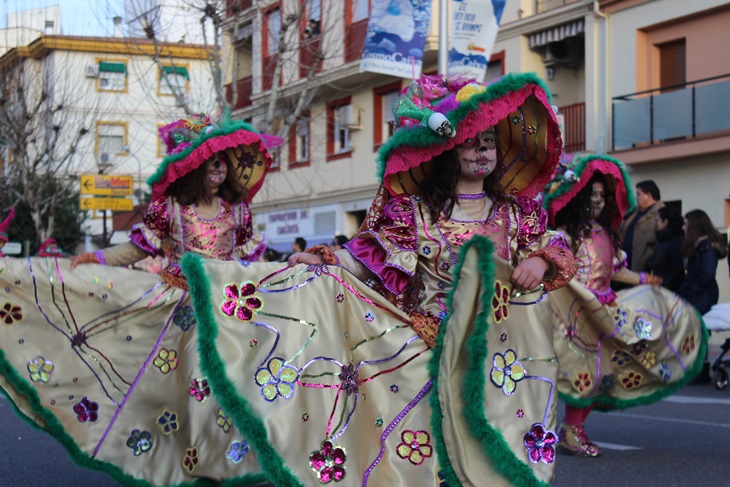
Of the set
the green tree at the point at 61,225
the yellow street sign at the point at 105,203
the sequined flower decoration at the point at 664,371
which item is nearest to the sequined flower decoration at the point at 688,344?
the sequined flower decoration at the point at 664,371

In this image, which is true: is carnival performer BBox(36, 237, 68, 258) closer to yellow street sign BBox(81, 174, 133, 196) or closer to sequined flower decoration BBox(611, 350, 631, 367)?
sequined flower decoration BBox(611, 350, 631, 367)

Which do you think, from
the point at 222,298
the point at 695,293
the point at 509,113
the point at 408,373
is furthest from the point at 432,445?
the point at 695,293

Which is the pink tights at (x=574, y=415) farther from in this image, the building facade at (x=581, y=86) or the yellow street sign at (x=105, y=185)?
the yellow street sign at (x=105, y=185)

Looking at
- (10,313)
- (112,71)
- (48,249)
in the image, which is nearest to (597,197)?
(10,313)

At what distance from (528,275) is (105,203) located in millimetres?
20740

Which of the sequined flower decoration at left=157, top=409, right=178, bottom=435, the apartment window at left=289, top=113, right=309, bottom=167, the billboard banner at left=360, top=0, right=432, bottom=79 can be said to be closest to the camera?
the sequined flower decoration at left=157, top=409, right=178, bottom=435

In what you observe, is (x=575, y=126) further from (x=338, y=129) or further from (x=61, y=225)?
(x=61, y=225)

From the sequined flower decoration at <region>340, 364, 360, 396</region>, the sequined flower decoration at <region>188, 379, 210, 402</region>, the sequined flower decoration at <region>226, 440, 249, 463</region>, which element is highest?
the sequined flower decoration at <region>340, 364, 360, 396</region>

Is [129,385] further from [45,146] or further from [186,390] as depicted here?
[45,146]

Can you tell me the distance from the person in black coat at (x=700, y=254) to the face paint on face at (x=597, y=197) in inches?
145

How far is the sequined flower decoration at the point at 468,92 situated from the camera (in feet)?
14.2

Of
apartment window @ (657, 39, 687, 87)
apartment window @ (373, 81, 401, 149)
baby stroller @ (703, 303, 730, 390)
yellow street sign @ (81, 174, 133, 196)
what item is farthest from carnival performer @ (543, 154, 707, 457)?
apartment window @ (373, 81, 401, 149)

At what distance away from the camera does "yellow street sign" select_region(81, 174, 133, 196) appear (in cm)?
2373

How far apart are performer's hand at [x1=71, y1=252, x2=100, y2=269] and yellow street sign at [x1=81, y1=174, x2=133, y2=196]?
58.5ft
